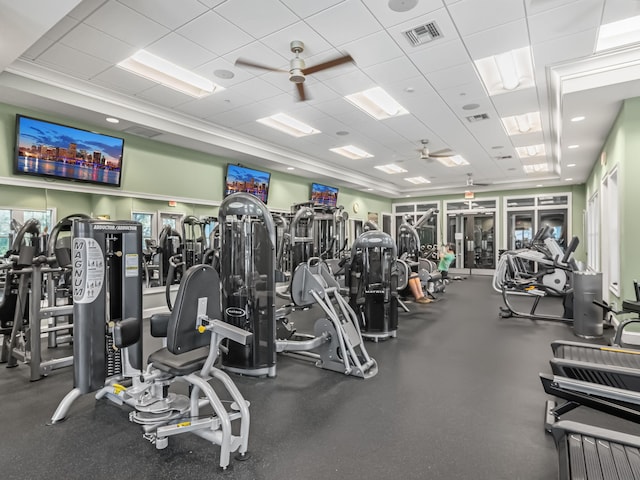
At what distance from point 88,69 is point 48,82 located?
21.7 inches

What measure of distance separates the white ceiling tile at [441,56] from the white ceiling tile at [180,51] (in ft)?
7.93

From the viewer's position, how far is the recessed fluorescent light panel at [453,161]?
31.1 feet

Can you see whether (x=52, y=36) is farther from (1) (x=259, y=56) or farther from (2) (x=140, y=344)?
(2) (x=140, y=344)

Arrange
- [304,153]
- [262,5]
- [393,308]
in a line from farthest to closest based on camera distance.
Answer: [304,153], [393,308], [262,5]

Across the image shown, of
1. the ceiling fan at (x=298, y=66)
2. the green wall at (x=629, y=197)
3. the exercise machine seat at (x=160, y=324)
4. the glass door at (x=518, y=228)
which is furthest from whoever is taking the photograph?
the glass door at (x=518, y=228)

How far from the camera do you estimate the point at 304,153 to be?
343 inches

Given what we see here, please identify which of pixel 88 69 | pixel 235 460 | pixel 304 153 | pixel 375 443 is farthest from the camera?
pixel 304 153

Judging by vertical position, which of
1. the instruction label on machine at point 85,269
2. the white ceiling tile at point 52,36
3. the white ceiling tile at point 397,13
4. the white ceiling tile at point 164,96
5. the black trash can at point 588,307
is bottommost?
the black trash can at point 588,307

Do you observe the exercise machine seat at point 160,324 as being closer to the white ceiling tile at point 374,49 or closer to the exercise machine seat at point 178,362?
the exercise machine seat at point 178,362

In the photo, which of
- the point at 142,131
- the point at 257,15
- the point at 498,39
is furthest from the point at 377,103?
the point at 142,131

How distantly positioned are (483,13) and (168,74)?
3779 mm

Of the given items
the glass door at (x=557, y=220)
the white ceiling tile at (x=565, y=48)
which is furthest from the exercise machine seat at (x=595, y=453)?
the glass door at (x=557, y=220)

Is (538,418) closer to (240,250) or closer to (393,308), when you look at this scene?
(393,308)

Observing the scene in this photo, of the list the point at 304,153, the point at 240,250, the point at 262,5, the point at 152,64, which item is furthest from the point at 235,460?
the point at 304,153
